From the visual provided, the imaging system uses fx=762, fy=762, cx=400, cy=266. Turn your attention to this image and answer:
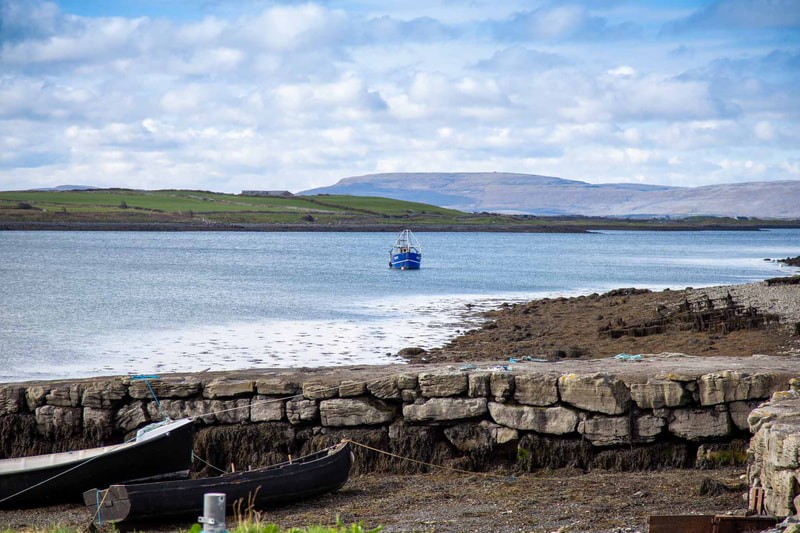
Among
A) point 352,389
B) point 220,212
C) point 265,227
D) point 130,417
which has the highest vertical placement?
point 220,212

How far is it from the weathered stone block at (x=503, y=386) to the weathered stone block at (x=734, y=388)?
113 inches

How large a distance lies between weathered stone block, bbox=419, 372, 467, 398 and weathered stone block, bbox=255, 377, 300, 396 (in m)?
2.15

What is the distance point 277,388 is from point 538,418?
429 cm

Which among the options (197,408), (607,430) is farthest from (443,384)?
(197,408)

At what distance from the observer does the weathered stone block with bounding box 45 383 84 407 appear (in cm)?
1299

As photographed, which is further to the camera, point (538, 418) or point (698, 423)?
point (538, 418)

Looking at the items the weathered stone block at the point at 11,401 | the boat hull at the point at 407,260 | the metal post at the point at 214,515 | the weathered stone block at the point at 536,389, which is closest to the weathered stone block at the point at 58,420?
the weathered stone block at the point at 11,401

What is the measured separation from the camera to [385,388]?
489 inches

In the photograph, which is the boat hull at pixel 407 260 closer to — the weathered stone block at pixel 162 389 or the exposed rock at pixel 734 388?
the weathered stone block at pixel 162 389

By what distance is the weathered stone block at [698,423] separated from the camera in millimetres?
11484

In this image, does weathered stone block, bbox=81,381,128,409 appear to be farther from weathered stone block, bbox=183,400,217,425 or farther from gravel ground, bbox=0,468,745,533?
gravel ground, bbox=0,468,745,533

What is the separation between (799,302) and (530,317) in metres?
9.98

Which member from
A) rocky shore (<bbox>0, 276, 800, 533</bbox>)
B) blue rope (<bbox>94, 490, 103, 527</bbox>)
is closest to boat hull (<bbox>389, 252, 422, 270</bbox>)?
rocky shore (<bbox>0, 276, 800, 533</bbox>)

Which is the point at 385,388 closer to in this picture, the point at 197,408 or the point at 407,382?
the point at 407,382
